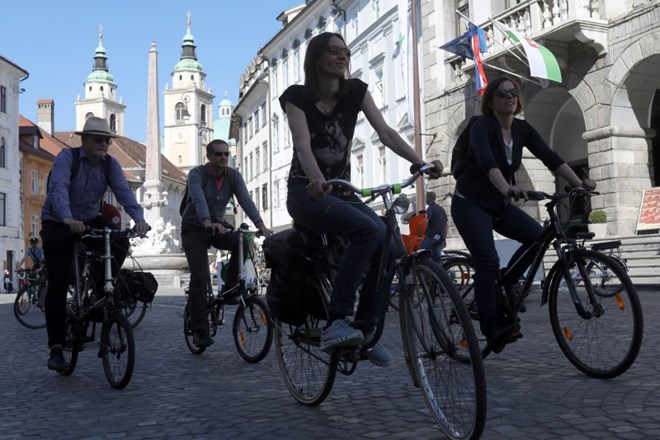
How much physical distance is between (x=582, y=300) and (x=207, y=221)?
3.31 metres

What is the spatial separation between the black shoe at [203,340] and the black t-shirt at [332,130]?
296 cm

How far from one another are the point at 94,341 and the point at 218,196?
197cm

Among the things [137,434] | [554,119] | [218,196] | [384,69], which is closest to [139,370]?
[218,196]

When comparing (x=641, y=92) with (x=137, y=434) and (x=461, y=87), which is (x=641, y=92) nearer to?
(x=461, y=87)

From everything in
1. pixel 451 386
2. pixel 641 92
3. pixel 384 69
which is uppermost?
pixel 384 69

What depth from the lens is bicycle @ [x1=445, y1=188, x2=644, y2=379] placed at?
4922 mm

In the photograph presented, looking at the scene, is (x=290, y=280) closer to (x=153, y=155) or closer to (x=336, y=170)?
(x=336, y=170)

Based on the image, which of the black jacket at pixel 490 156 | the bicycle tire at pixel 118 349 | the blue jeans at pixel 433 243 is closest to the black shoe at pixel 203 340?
the bicycle tire at pixel 118 349

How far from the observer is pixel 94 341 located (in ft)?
20.4

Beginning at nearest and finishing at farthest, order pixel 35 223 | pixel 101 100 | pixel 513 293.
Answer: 1. pixel 513 293
2. pixel 35 223
3. pixel 101 100

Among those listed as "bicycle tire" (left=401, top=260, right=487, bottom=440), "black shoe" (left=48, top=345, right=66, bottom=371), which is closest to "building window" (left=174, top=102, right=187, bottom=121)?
"black shoe" (left=48, top=345, right=66, bottom=371)

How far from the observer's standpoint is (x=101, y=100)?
501 feet

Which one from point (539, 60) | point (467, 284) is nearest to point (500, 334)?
point (467, 284)

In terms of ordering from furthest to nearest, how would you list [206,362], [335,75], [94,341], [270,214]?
1. [270,214]
2. [206,362]
3. [94,341]
4. [335,75]
